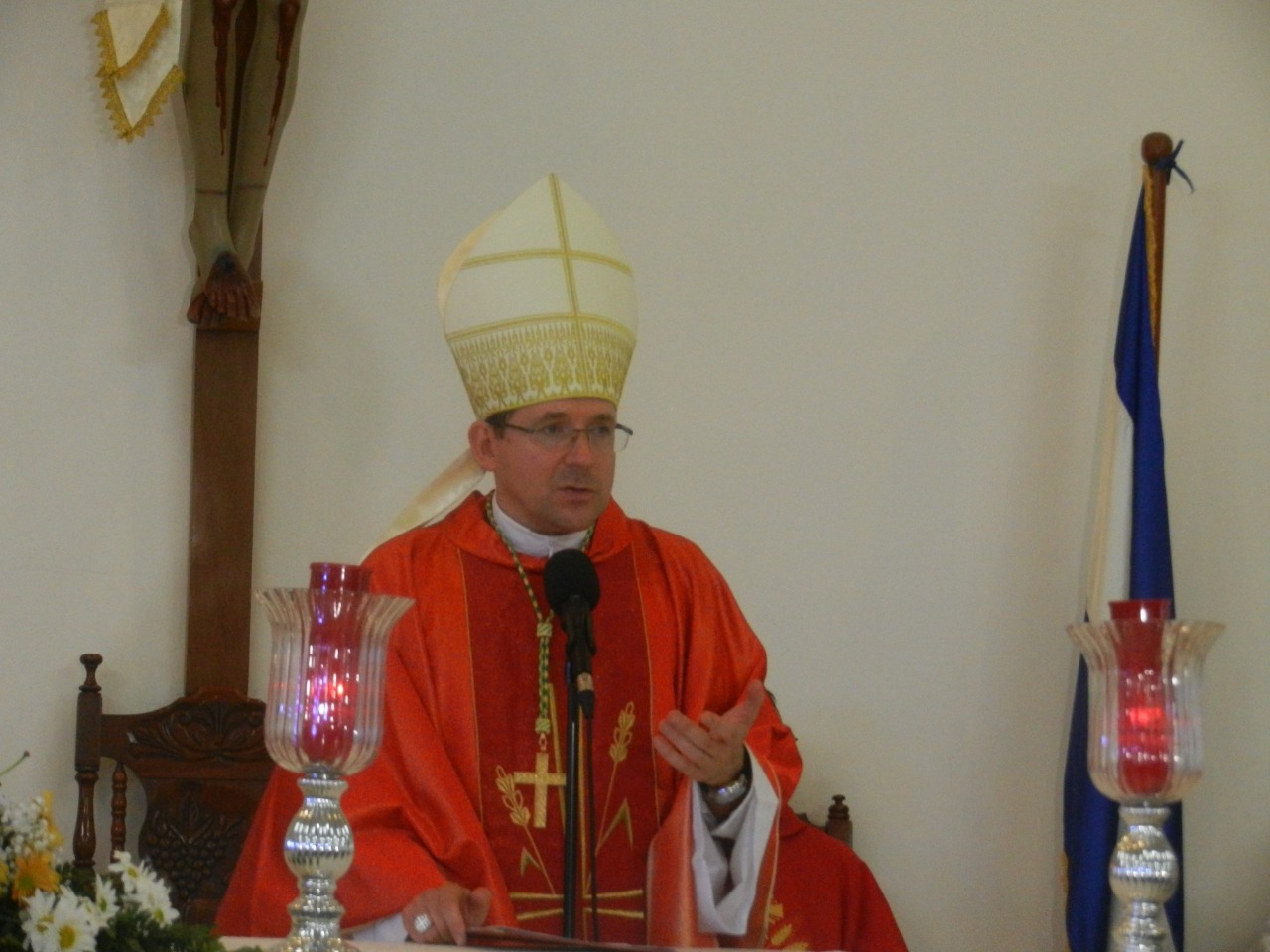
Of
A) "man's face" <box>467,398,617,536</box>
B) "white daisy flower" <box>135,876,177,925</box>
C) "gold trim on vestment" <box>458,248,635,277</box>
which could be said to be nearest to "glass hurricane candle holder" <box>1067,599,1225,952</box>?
"white daisy flower" <box>135,876,177,925</box>

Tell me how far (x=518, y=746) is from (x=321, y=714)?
1.31 metres

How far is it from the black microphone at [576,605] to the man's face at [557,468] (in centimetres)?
64

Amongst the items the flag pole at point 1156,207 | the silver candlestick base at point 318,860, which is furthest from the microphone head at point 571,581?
the flag pole at point 1156,207

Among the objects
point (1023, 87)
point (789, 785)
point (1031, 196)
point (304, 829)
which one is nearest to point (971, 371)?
point (1031, 196)

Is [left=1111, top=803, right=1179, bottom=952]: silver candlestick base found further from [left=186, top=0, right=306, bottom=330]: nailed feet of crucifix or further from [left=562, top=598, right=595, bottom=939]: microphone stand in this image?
[left=186, top=0, right=306, bottom=330]: nailed feet of crucifix

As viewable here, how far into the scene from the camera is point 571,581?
283 cm

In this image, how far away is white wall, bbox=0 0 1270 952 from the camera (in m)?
5.10

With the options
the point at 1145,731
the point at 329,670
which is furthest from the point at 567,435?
the point at 1145,731

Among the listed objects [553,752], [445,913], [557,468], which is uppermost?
[557,468]

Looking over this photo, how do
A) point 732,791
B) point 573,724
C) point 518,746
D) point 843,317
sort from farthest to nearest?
point 843,317 → point 518,746 → point 732,791 → point 573,724

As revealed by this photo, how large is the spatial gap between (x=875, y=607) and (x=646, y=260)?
1261 mm

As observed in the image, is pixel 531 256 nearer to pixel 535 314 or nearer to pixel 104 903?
pixel 535 314

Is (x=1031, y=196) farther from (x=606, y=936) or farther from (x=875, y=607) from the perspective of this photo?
(x=606, y=936)

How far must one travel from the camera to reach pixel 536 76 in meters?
5.30
